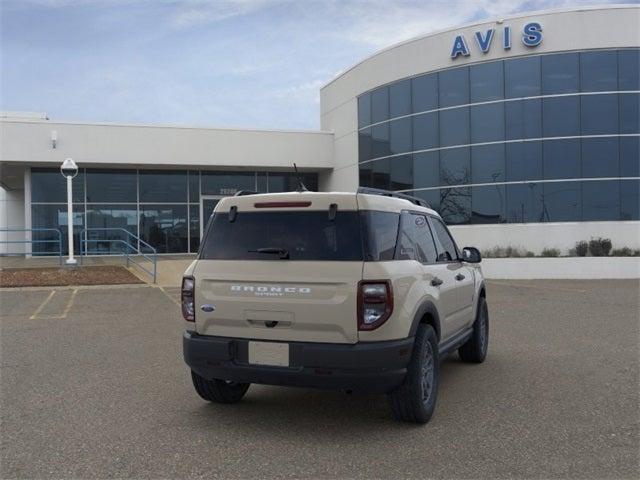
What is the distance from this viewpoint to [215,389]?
546 centimetres

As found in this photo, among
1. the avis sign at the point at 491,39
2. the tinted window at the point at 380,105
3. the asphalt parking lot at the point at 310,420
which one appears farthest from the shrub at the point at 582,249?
the asphalt parking lot at the point at 310,420

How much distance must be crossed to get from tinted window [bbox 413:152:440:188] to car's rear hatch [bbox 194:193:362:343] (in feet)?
59.0

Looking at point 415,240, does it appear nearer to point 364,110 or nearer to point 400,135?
point 400,135

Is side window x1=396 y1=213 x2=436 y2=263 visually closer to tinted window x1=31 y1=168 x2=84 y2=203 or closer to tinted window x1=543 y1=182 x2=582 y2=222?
tinted window x1=543 y1=182 x2=582 y2=222

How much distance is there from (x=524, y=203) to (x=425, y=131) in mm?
4557

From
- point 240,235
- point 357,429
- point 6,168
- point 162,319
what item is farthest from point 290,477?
point 6,168

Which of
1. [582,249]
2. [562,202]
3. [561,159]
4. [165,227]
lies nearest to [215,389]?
[582,249]

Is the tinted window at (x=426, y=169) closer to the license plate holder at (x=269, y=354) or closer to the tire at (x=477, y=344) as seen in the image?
the tire at (x=477, y=344)

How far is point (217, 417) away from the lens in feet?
17.2

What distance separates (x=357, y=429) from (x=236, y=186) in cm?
2264

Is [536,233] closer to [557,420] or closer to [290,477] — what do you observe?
[557,420]

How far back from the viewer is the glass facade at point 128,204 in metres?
24.7

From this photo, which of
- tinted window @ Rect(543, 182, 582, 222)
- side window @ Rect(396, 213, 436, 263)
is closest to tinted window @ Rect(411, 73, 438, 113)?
tinted window @ Rect(543, 182, 582, 222)

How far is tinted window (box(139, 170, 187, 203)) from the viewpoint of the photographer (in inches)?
1008
